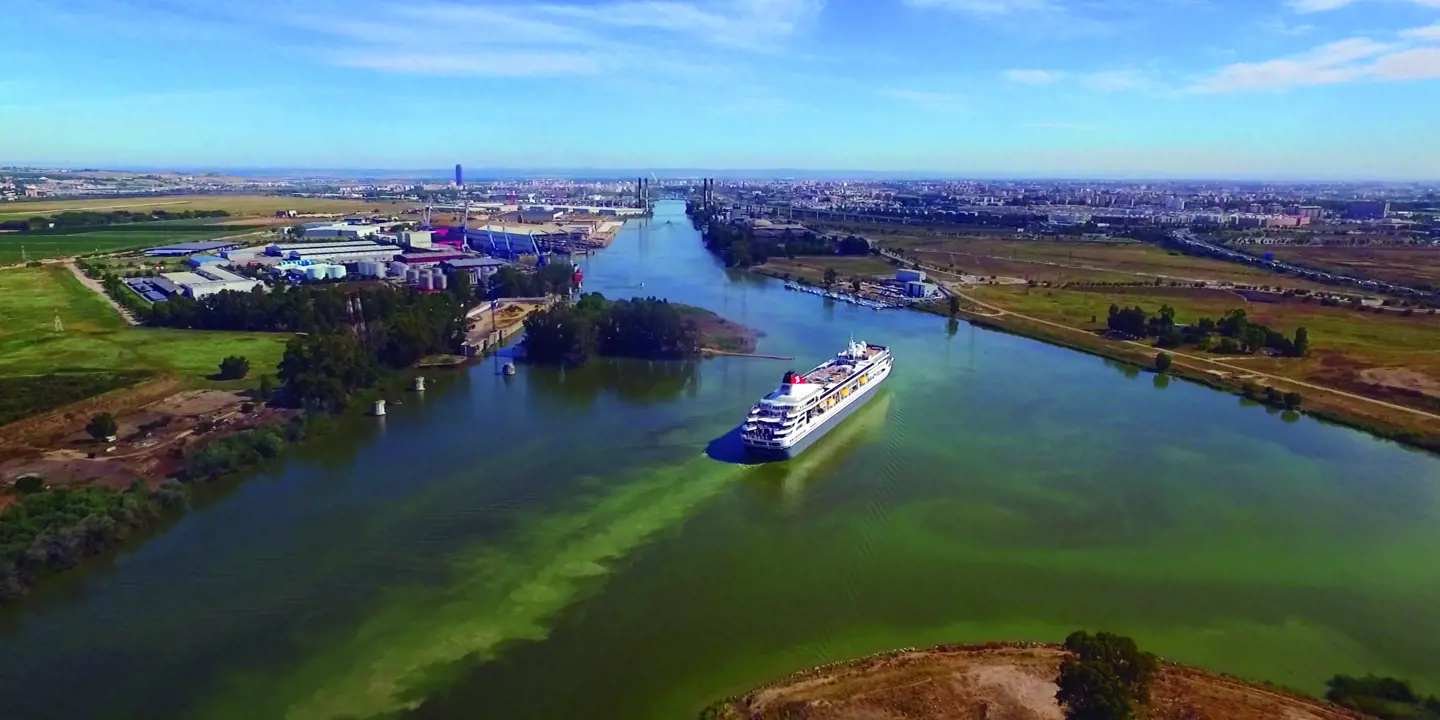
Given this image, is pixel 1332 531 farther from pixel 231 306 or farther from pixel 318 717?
pixel 231 306

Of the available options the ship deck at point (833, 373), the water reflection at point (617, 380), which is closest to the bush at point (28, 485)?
the water reflection at point (617, 380)

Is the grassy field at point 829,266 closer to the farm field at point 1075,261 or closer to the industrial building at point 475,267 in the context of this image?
the farm field at point 1075,261

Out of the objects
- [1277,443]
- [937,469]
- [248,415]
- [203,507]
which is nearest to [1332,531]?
[1277,443]

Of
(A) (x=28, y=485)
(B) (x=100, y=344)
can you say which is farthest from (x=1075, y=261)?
(A) (x=28, y=485)

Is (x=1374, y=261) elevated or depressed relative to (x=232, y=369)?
elevated

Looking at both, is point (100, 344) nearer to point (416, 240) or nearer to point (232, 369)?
point (232, 369)
